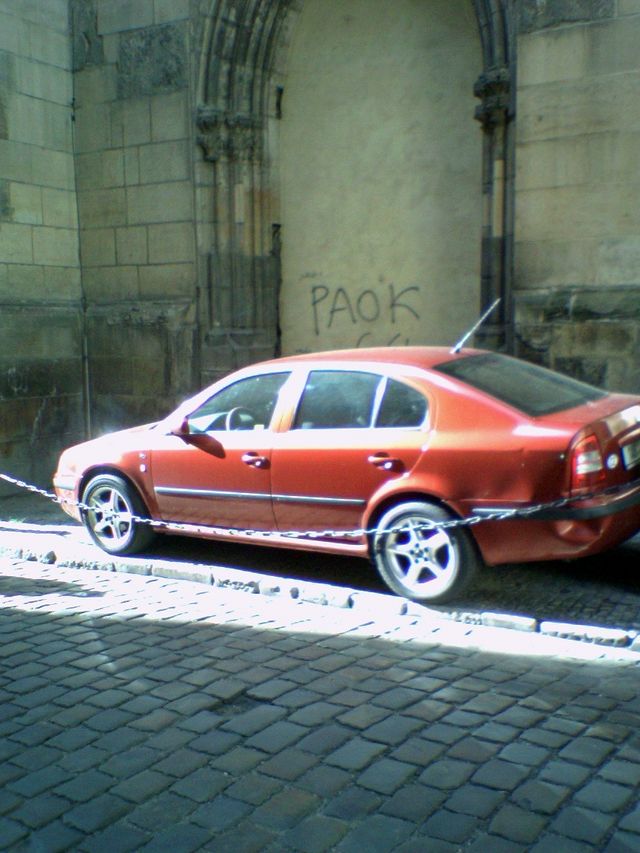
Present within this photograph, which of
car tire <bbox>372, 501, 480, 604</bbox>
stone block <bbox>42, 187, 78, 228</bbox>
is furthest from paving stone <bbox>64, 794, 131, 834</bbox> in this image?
stone block <bbox>42, 187, 78, 228</bbox>

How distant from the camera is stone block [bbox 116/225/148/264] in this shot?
11.8m

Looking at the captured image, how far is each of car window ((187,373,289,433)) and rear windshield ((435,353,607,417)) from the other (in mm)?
1259

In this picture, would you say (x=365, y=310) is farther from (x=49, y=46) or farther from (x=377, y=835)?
(x=377, y=835)

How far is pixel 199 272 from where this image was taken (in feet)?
37.3

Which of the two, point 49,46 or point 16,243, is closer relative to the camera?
point 16,243

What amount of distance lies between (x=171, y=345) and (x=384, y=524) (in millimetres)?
6139

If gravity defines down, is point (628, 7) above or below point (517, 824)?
above

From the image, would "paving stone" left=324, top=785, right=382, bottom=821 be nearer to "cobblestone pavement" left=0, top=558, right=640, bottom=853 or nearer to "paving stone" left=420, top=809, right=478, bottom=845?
"cobblestone pavement" left=0, top=558, right=640, bottom=853

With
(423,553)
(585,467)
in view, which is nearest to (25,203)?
(423,553)

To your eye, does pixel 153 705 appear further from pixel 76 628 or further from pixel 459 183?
pixel 459 183

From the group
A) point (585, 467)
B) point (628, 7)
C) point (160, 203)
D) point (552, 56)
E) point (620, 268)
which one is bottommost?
point (585, 467)

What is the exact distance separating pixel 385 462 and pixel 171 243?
634 centimetres

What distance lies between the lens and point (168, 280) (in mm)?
11625

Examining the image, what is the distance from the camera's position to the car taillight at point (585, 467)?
5.49m
